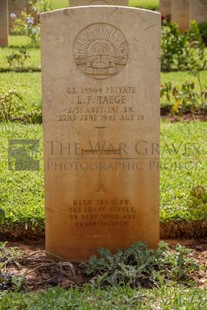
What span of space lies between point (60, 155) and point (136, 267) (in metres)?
0.75

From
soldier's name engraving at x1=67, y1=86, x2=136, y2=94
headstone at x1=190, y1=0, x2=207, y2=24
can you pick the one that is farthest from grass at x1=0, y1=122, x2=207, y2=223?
headstone at x1=190, y1=0, x2=207, y2=24

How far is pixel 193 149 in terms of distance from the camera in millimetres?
6738

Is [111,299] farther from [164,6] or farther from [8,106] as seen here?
[164,6]

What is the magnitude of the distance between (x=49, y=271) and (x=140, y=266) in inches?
20.7

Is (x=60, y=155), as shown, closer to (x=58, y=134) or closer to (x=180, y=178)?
(x=58, y=134)

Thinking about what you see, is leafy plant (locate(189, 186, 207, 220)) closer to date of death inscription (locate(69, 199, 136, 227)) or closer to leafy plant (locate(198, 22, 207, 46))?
date of death inscription (locate(69, 199, 136, 227))

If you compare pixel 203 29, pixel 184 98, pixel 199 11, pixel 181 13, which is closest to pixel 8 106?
pixel 184 98

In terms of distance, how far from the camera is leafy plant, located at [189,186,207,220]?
4598mm

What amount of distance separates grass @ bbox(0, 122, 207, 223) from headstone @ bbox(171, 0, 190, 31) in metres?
13.3

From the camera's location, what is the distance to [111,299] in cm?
372
